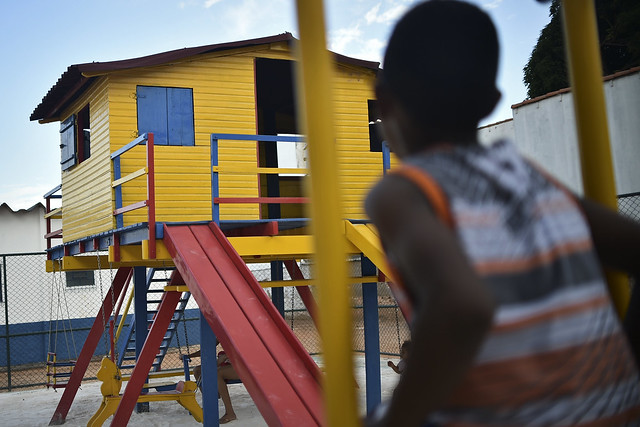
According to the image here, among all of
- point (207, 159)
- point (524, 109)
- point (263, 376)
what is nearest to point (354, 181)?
point (207, 159)

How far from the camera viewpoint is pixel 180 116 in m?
10.1

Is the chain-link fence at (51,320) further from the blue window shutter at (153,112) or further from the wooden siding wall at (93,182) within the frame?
the blue window shutter at (153,112)

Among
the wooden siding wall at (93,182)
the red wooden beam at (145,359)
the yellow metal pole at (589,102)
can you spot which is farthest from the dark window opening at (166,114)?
the yellow metal pole at (589,102)

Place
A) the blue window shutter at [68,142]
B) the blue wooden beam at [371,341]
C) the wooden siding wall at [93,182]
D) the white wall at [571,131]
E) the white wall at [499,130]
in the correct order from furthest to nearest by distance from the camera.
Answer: the white wall at [499,130], the white wall at [571,131], the blue window shutter at [68,142], the wooden siding wall at [93,182], the blue wooden beam at [371,341]

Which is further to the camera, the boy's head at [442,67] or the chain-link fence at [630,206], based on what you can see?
the chain-link fence at [630,206]

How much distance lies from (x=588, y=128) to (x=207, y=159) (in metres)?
9.01

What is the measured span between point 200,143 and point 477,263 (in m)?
9.63

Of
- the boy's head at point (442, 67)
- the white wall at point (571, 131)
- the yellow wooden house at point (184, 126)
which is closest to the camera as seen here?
the boy's head at point (442, 67)

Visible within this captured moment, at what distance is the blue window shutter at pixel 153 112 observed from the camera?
390 inches

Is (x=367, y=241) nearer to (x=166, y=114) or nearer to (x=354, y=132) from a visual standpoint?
(x=354, y=132)

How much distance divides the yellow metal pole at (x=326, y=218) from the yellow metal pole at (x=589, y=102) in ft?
2.39

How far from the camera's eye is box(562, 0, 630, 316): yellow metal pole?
1562 mm

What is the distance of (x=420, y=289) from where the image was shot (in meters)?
0.90

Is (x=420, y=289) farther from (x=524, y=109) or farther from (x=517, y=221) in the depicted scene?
(x=524, y=109)
